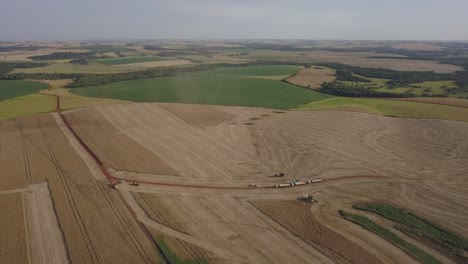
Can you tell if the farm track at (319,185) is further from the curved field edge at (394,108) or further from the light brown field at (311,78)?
the light brown field at (311,78)

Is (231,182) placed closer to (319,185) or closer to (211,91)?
(319,185)

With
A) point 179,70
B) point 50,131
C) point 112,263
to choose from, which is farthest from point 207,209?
point 179,70

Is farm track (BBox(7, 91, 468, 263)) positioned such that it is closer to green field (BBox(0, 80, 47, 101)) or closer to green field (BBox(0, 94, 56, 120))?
green field (BBox(0, 94, 56, 120))

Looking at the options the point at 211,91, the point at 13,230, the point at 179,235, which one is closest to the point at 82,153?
the point at 13,230

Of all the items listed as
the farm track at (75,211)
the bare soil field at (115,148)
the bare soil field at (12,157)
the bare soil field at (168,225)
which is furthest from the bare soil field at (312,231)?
the bare soil field at (12,157)

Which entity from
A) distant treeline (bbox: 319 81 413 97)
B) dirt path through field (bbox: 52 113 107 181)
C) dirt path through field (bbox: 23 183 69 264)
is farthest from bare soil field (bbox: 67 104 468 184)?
distant treeline (bbox: 319 81 413 97)

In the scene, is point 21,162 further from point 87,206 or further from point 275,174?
point 275,174
